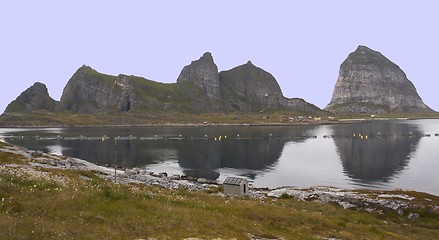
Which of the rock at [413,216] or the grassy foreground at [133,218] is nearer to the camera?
the grassy foreground at [133,218]

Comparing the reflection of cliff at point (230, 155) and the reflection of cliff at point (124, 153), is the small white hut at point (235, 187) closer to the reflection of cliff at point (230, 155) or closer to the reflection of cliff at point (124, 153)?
the reflection of cliff at point (230, 155)

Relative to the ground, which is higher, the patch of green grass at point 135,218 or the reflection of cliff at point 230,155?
the patch of green grass at point 135,218

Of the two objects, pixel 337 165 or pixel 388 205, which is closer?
pixel 388 205

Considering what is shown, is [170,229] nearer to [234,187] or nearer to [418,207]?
[234,187]

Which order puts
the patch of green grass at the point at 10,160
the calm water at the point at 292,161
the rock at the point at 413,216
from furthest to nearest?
the calm water at the point at 292,161 → the patch of green grass at the point at 10,160 → the rock at the point at 413,216

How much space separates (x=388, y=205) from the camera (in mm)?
55812

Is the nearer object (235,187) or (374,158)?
(235,187)

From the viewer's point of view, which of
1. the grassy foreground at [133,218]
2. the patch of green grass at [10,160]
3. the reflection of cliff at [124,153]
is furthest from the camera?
the reflection of cliff at [124,153]

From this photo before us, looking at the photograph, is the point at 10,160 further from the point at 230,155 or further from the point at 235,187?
the point at 230,155

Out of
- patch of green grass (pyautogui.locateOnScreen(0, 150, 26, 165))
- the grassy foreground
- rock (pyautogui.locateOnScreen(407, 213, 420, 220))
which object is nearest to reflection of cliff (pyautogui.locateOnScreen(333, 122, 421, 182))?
rock (pyautogui.locateOnScreen(407, 213, 420, 220))

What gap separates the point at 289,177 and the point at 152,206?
→ 251 feet

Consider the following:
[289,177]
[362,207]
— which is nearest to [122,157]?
[289,177]

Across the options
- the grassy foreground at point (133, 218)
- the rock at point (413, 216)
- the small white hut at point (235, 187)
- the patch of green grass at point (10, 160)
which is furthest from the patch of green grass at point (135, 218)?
the patch of green grass at point (10, 160)

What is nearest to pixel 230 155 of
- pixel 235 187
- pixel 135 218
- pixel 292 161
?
Result: pixel 292 161
